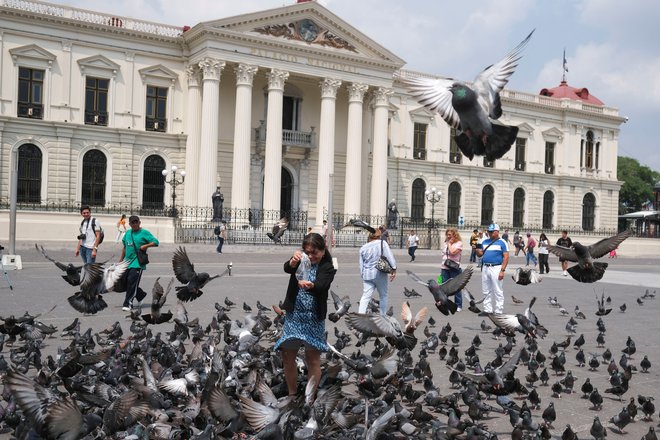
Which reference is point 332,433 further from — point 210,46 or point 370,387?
point 210,46

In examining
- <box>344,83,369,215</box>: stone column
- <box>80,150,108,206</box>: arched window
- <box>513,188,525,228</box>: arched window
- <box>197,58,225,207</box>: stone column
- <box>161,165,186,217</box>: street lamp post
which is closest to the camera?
<box>161,165,186,217</box>: street lamp post

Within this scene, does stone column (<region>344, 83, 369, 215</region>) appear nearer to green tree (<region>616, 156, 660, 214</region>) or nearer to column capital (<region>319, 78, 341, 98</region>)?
column capital (<region>319, 78, 341, 98</region>)

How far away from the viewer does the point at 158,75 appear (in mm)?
39500

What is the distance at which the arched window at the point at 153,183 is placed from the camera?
1569 inches

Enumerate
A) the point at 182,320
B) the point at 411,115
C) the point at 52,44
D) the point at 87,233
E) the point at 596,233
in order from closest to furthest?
the point at 182,320
the point at 87,233
the point at 52,44
the point at 411,115
the point at 596,233

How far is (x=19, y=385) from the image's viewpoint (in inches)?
189

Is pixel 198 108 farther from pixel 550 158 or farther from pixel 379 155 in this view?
pixel 550 158

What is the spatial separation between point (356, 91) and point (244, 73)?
7205 mm

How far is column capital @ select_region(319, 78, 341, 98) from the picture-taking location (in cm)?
4128

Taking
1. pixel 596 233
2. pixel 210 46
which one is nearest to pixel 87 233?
pixel 210 46

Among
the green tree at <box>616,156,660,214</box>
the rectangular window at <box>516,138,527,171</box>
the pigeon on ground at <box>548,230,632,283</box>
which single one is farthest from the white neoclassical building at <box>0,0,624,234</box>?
the green tree at <box>616,156,660,214</box>

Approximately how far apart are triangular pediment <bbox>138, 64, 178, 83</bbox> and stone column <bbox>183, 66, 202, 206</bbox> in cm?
93

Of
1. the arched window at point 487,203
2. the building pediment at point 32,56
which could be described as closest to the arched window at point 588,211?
the arched window at point 487,203

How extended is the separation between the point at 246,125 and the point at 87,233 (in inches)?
948
